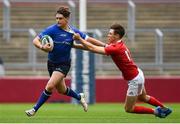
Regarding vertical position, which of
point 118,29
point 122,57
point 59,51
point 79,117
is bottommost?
point 79,117

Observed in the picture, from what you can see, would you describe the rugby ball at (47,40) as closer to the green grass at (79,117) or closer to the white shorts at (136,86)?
the green grass at (79,117)

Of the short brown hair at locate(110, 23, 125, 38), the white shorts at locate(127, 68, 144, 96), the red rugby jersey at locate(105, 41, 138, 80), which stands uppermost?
the short brown hair at locate(110, 23, 125, 38)

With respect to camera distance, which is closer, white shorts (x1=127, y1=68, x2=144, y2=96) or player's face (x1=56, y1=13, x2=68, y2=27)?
white shorts (x1=127, y1=68, x2=144, y2=96)

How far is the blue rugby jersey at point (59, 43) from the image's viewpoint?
58.2 ft

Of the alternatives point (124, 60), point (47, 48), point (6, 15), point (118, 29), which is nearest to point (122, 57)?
point (124, 60)

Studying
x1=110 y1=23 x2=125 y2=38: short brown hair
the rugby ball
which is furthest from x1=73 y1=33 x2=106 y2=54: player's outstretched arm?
the rugby ball

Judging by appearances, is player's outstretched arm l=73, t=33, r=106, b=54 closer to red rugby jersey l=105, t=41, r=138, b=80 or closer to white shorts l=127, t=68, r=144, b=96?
red rugby jersey l=105, t=41, r=138, b=80

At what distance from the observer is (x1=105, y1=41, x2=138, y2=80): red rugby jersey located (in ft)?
52.6

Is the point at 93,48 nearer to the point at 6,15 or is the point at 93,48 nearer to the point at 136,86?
the point at 136,86

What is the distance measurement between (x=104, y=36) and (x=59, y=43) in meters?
9.04

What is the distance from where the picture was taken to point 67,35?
1780 centimetres

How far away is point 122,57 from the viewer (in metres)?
16.2

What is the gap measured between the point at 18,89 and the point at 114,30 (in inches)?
419

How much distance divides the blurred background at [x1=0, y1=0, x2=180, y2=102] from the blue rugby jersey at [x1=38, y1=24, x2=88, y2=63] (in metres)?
7.39
